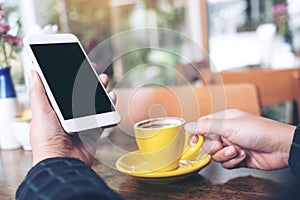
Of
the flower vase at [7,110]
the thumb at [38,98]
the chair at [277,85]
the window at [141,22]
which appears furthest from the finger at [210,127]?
the window at [141,22]

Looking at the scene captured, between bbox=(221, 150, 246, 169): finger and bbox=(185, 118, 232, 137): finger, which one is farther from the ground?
bbox=(185, 118, 232, 137): finger

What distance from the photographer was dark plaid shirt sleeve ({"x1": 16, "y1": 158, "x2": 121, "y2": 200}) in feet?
1.56

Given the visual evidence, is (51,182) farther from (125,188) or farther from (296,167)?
(296,167)

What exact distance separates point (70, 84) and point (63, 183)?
257 mm

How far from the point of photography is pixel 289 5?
347cm

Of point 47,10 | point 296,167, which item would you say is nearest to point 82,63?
point 296,167

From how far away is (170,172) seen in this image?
664mm

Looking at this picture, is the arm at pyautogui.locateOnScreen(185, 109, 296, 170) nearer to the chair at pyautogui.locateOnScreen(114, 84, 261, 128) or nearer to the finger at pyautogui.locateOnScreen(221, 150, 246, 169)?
the finger at pyautogui.locateOnScreen(221, 150, 246, 169)

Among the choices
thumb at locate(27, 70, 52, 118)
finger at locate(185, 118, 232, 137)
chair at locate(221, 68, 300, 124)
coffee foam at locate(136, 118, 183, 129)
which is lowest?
chair at locate(221, 68, 300, 124)

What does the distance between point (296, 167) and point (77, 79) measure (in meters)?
0.43

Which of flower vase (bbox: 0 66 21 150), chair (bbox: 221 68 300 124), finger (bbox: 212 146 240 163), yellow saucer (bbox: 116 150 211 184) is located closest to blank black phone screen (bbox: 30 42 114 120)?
yellow saucer (bbox: 116 150 211 184)

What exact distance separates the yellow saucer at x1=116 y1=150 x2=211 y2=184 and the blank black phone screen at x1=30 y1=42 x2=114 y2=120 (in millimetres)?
117

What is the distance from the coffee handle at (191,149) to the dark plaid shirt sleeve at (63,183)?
0.22 metres

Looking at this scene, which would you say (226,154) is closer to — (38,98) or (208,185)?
(208,185)
